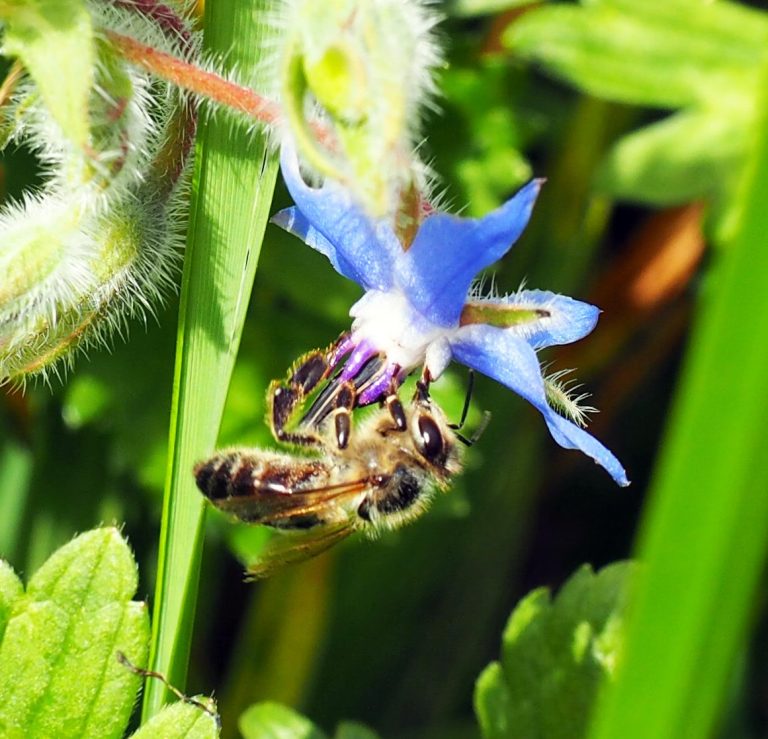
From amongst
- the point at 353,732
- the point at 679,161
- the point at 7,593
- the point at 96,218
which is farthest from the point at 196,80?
the point at 679,161

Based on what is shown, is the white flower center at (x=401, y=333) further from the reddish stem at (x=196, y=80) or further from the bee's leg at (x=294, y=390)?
the reddish stem at (x=196, y=80)

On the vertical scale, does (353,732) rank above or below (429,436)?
below

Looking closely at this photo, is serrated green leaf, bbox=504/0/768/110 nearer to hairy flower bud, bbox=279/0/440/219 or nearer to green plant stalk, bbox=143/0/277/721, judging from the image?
green plant stalk, bbox=143/0/277/721

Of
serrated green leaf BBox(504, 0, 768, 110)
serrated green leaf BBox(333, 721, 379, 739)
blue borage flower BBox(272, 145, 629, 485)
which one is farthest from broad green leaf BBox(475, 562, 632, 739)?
serrated green leaf BBox(504, 0, 768, 110)

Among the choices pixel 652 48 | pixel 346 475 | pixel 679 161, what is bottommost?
pixel 346 475

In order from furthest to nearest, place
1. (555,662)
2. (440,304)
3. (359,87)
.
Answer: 1. (555,662)
2. (440,304)
3. (359,87)

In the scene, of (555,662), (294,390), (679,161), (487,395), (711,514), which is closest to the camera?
(711,514)

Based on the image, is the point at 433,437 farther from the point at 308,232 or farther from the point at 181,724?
the point at 181,724

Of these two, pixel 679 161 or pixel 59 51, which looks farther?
pixel 679 161
